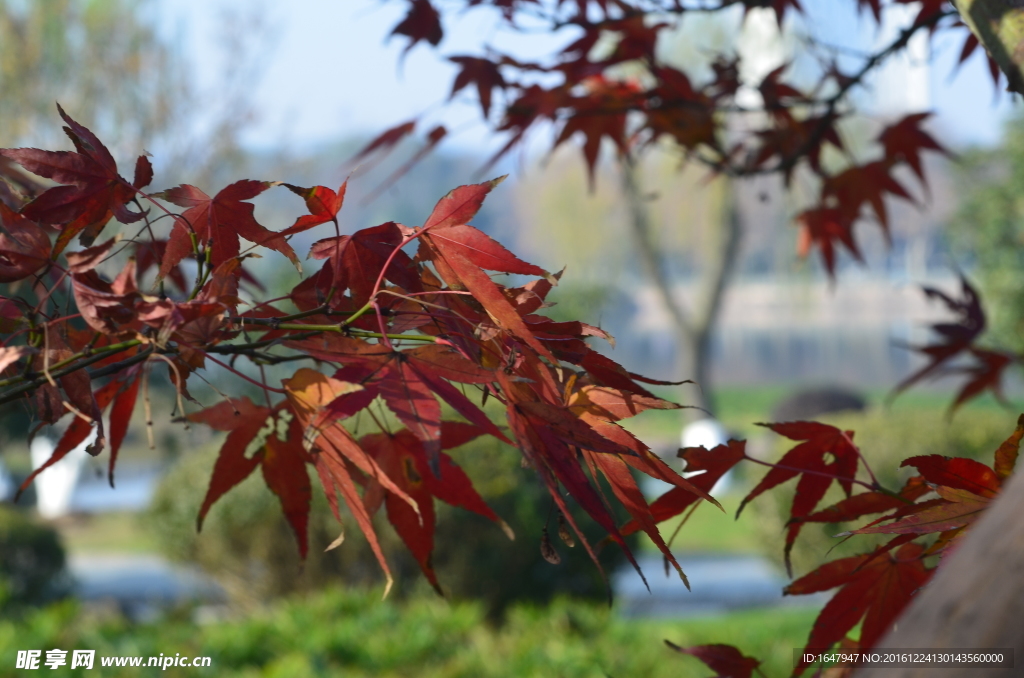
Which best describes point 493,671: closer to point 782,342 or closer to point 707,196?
point 707,196

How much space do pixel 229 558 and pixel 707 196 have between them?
483 inches

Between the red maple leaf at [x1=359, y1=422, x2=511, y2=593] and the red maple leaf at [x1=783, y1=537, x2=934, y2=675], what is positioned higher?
the red maple leaf at [x1=359, y1=422, x2=511, y2=593]

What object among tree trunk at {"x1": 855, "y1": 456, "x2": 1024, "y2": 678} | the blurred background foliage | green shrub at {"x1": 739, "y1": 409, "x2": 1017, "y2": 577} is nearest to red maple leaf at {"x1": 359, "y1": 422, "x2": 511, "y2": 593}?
tree trunk at {"x1": 855, "y1": 456, "x2": 1024, "y2": 678}

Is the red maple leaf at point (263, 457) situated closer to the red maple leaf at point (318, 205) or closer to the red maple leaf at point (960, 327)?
the red maple leaf at point (318, 205)

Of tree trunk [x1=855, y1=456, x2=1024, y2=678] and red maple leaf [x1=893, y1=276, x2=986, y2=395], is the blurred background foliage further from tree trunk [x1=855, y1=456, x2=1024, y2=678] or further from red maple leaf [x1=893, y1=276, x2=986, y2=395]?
tree trunk [x1=855, y1=456, x2=1024, y2=678]

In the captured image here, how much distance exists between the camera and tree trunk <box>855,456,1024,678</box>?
359 mm

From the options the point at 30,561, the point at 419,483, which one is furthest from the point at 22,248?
the point at 30,561

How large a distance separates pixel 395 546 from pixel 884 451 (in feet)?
7.93

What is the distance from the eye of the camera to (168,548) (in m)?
4.43

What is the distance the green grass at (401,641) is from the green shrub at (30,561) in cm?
116

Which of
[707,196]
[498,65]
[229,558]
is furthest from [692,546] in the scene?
[707,196]

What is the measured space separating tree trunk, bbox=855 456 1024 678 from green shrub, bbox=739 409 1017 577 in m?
3.94

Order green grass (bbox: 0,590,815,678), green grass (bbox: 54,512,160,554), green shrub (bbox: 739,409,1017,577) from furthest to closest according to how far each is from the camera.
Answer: green grass (bbox: 54,512,160,554) → green shrub (bbox: 739,409,1017,577) → green grass (bbox: 0,590,815,678)

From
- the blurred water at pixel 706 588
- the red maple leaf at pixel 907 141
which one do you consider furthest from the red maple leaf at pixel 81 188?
the blurred water at pixel 706 588
